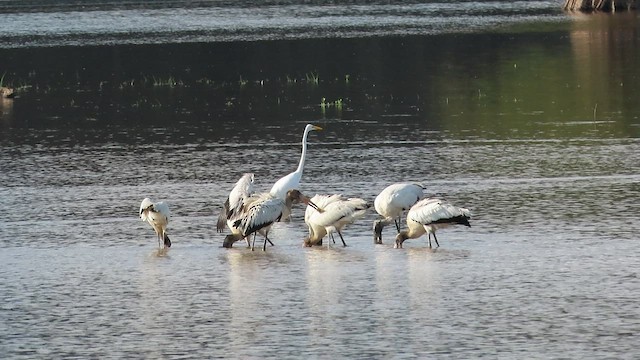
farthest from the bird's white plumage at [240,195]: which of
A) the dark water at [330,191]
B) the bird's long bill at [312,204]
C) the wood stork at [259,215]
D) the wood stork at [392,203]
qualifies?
the wood stork at [392,203]

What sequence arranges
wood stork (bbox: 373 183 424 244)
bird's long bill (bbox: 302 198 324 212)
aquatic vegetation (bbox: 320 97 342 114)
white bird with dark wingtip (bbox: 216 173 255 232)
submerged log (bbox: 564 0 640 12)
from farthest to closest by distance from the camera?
submerged log (bbox: 564 0 640 12) < aquatic vegetation (bbox: 320 97 342 114) < white bird with dark wingtip (bbox: 216 173 255 232) < wood stork (bbox: 373 183 424 244) < bird's long bill (bbox: 302 198 324 212)

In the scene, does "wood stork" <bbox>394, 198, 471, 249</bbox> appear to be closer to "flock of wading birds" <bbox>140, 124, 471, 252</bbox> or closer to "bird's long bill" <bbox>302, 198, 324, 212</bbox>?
"flock of wading birds" <bbox>140, 124, 471, 252</bbox>

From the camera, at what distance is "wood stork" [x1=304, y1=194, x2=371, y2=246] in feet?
55.4

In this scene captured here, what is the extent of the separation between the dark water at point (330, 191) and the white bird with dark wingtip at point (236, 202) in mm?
293

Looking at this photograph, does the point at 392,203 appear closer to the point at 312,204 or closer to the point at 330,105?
the point at 312,204

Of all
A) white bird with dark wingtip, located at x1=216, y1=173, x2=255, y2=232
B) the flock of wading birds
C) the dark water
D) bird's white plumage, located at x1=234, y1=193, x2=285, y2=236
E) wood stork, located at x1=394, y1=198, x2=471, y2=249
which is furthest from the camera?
white bird with dark wingtip, located at x1=216, y1=173, x2=255, y2=232

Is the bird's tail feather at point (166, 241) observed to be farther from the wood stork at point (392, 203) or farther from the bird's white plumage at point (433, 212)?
the bird's white plumage at point (433, 212)

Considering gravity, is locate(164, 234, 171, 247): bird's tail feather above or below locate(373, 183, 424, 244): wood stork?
below

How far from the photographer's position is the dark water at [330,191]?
43.0ft

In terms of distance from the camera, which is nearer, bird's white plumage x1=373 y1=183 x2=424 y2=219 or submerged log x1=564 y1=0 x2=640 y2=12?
bird's white plumage x1=373 y1=183 x2=424 y2=219

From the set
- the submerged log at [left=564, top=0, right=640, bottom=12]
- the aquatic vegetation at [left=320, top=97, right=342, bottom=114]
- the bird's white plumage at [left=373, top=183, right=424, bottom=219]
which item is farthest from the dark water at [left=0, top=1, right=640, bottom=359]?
the submerged log at [left=564, top=0, right=640, bottom=12]

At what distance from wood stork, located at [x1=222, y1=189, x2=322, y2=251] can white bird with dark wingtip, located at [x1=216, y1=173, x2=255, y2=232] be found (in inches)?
6.0

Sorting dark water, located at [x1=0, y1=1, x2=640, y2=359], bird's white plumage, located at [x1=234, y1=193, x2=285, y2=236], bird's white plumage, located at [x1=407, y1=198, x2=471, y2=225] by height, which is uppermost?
bird's white plumage, located at [x1=407, y1=198, x2=471, y2=225]

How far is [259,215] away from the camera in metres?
16.9
